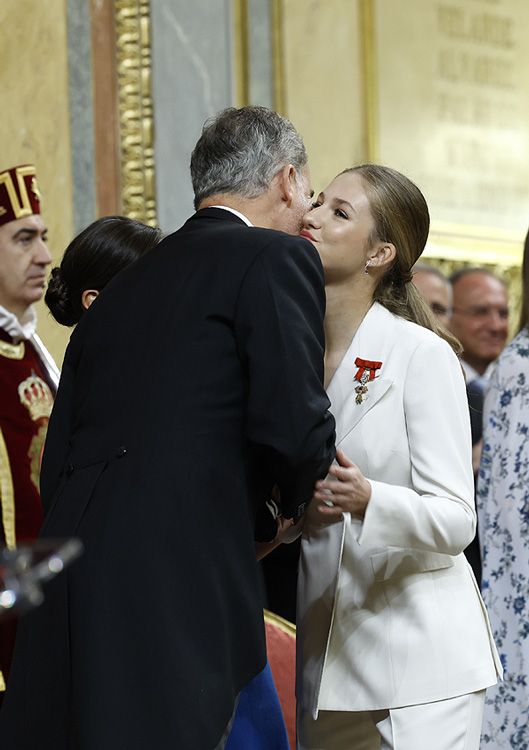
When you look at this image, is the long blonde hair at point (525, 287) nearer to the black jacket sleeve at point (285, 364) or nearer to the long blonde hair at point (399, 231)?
the long blonde hair at point (399, 231)

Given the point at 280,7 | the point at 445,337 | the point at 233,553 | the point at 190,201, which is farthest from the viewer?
the point at 280,7

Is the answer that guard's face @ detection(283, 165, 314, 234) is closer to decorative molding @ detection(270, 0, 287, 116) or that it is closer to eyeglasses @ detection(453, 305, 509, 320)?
decorative molding @ detection(270, 0, 287, 116)

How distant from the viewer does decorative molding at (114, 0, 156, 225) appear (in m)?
5.88

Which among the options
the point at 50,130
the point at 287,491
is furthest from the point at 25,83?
the point at 287,491

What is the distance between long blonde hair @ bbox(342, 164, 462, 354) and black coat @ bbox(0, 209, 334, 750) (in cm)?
54

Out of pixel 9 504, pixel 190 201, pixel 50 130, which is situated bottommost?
pixel 9 504

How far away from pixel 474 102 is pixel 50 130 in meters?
3.06

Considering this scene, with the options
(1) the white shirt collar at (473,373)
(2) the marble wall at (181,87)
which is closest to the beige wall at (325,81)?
(2) the marble wall at (181,87)

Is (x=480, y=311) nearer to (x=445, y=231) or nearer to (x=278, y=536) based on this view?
(x=445, y=231)

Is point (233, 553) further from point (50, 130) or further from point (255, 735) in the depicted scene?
point (50, 130)

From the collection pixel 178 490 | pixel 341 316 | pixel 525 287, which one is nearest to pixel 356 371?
pixel 341 316

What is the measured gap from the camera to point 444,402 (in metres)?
2.98

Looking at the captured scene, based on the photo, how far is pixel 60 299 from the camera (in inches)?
150

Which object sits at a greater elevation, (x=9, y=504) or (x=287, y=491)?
(x=287, y=491)
